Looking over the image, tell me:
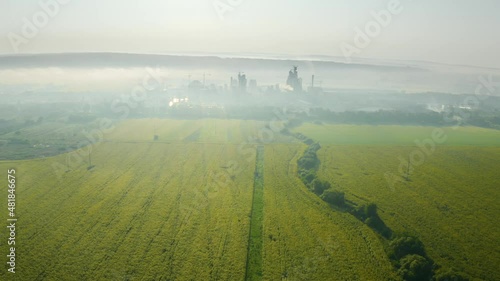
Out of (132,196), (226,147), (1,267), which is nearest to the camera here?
(1,267)

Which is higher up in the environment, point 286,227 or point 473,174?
point 473,174

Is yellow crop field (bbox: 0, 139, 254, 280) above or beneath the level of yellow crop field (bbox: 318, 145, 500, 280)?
beneath

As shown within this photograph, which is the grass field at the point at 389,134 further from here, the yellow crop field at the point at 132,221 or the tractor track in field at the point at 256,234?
the yellow crop field at the point at 132,221

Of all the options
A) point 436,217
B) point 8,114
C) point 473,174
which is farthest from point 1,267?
point 8,114

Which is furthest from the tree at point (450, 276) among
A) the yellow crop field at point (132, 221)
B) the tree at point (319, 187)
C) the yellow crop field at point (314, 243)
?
the tree at point (319, 187)

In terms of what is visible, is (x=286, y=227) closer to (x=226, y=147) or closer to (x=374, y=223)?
(x=374, y=223)

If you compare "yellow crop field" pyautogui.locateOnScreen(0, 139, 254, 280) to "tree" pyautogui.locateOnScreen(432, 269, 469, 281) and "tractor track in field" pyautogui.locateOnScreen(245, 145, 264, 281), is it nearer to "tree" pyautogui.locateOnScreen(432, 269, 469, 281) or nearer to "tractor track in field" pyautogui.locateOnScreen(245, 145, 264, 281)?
"tractor track in field" pyautogui.locateOnScreen(245, 145, 264, 281)

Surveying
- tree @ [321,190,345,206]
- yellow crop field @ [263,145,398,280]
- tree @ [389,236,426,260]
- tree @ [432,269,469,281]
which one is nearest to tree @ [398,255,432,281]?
tree @ [432,269,469,281]

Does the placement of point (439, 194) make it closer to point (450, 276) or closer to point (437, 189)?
point (437, 189)

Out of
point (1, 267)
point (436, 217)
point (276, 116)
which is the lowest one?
point (1, 267)
